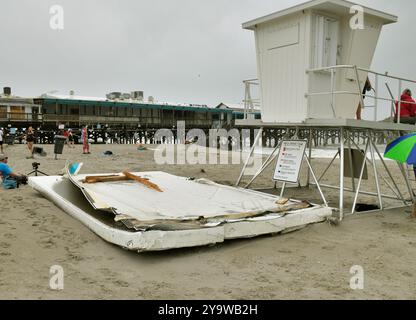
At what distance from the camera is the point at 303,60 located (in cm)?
870

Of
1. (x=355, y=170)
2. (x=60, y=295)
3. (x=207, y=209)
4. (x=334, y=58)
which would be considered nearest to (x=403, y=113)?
(x=355, y=170)

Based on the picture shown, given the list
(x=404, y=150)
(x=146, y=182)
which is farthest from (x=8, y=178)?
(x=404, y=150)

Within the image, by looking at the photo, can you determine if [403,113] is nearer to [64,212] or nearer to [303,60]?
[303,60]

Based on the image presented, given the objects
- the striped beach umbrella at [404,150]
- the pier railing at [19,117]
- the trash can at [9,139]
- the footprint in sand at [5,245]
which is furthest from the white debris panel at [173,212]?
the pier railing at [19,117]

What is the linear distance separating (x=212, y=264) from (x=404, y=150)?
4.61 meters

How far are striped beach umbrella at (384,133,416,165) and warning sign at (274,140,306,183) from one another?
1646 millimetres

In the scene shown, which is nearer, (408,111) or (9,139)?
(408,111)

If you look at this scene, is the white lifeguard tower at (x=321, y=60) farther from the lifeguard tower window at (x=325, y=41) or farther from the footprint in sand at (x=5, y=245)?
the footprint in sand at (x=5, y=245)

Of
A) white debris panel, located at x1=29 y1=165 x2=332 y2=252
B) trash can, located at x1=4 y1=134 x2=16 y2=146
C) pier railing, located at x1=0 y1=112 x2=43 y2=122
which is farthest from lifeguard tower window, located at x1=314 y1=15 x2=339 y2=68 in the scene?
pier railing, located at x1=0 y1=112 x2=43 y2=122

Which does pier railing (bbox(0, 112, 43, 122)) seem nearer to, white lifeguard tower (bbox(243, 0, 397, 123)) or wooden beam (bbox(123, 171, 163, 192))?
wooden beam (bbox(123, 171, 163, 192))

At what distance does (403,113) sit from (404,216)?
2.56m

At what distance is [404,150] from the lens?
7949mm

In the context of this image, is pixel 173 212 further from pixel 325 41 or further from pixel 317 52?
pixel 325 41

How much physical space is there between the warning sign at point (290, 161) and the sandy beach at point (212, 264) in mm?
1548
